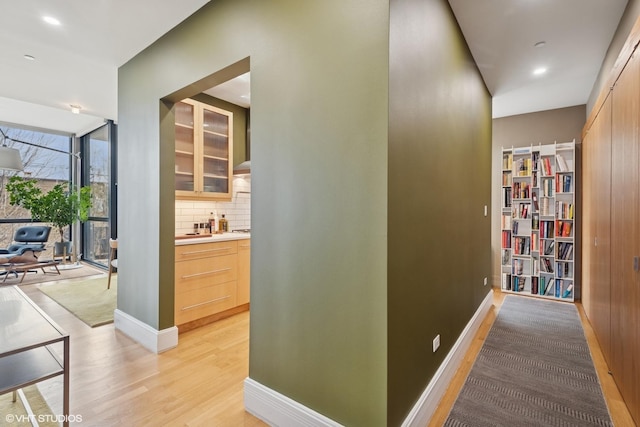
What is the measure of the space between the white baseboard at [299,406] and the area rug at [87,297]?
95.2 inches

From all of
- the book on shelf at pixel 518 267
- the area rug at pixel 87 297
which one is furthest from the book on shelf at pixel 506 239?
the area rug at pixel 87 297

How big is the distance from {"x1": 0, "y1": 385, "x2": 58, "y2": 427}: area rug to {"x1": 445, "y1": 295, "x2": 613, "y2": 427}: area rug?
2368mm

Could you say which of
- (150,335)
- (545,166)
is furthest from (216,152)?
Answer: (545,166)

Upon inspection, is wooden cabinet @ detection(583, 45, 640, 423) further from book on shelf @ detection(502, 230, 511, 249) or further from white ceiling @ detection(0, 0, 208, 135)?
white ceiling @ detection(0, 0, 208, 135)

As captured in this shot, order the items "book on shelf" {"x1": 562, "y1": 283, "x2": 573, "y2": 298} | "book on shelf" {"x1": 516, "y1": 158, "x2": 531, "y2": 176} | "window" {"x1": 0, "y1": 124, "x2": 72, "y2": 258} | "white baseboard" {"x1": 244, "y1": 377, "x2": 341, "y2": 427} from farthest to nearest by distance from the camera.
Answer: "window" {"x1": 0, "y1": 124, "x2": 72, "y2": 258} → "book on shelf" {"x1": 516, "y1": 158, "x2": 531, "y2": 176} → "book on shelf" {"x1": 562, "y1": 283, "x2": 573, "y2": 298} → "white baseboard" {"x1": 244, "y1": 377, "x2": 341, "y2": 427}

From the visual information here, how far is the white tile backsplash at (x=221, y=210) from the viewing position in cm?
383

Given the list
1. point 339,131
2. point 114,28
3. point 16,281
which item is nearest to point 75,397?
point 339,131

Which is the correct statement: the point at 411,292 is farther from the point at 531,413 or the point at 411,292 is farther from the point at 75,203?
the point at 75,203

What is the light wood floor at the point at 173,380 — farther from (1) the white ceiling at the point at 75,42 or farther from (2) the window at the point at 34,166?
(2) the window at the point at 34,166

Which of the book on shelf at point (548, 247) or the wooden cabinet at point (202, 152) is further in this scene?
the book on shelf at point (548, 247)

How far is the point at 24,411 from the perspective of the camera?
1902mm

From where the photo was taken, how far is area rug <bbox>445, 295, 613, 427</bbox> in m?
1.93

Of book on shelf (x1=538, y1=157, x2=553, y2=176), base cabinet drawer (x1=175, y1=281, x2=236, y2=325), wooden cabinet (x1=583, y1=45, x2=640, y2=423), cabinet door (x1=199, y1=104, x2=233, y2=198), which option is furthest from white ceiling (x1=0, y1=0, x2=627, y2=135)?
base cabinet drawer (x1=175, y1=281, x2=236, y2=325)

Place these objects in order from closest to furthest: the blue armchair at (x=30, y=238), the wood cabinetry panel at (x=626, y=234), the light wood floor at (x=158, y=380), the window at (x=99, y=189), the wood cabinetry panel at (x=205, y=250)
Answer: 1. the wood cabinetry panel at (x=626, y=234)
2. the light wood floor at (x=158, y=380)
3. the wood cabinetry panel at (x=205, y=250)
4. the blue armchair at (x=30, y=238)
5. the window at (x=99, y=189)
